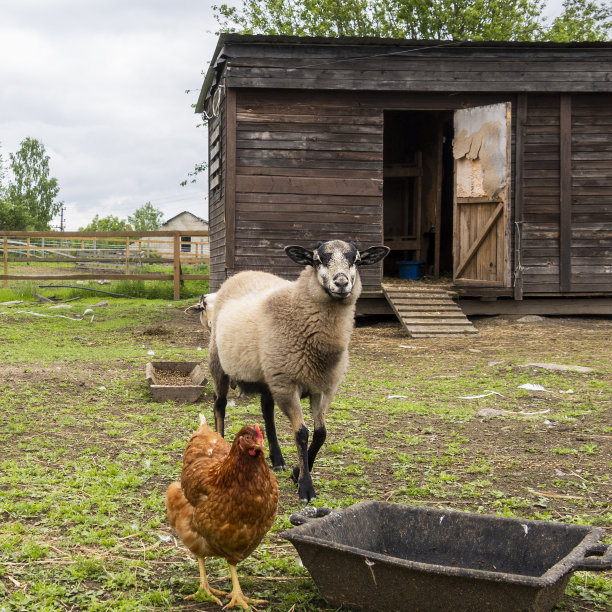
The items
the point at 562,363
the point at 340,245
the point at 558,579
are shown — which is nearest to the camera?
the point at 558,579

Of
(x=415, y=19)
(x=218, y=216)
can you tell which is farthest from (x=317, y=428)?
(x=415, y=19)

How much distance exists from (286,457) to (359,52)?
366 inches

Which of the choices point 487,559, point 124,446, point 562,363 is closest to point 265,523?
point 487,559

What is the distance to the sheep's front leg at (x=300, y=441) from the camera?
181 inches

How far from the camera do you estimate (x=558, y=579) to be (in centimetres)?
267

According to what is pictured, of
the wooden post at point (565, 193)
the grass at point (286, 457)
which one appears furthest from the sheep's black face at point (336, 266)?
the wooden post at point (565, 193)

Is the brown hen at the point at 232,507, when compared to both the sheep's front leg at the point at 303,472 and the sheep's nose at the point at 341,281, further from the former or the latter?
the sheep's nose at the point at 341,281

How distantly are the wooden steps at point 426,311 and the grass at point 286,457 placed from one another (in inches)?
55.1

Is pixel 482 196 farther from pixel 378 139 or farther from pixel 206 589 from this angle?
pixel 206 589

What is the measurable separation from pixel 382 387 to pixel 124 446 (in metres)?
3.63

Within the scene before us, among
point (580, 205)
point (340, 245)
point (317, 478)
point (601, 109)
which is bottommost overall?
point (317, 478)

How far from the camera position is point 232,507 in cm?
322

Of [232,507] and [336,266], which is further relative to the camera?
[336,266]

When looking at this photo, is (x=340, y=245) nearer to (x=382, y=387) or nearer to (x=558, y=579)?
(x=558, y=579)
